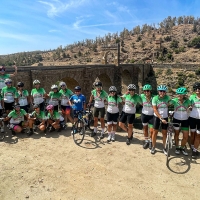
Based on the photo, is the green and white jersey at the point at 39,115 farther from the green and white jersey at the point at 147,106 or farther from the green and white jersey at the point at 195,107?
the green and white jersey at the point at 195,107

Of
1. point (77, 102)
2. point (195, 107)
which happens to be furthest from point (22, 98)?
point (195, 107)

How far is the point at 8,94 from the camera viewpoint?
6.23 metres

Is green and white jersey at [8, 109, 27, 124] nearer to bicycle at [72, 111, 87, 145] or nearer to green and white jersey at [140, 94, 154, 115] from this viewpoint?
bicycle at [72, 111, 87, 145]

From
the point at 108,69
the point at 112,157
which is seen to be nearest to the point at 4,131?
the point at 112,157

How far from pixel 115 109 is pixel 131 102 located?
0.56 m

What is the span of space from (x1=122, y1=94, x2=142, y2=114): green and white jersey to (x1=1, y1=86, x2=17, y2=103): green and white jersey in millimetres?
3599

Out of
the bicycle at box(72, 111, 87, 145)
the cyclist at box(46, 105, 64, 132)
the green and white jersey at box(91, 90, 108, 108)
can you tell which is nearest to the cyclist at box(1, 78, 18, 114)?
the cyclist at box(46, 105, 64, 132)

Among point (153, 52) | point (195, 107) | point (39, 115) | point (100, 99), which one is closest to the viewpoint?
point (195, 107)

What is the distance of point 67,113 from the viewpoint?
6520 millimetres

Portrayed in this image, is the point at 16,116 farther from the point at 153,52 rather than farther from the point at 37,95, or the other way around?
the point at 153,52

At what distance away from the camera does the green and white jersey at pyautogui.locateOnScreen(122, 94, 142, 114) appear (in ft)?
17.4

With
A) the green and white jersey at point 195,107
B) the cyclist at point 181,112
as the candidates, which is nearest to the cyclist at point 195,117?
the green and white jersey at point 195,107

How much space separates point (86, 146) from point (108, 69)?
1947 cm

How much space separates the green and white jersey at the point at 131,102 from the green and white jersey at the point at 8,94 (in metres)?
3.60
